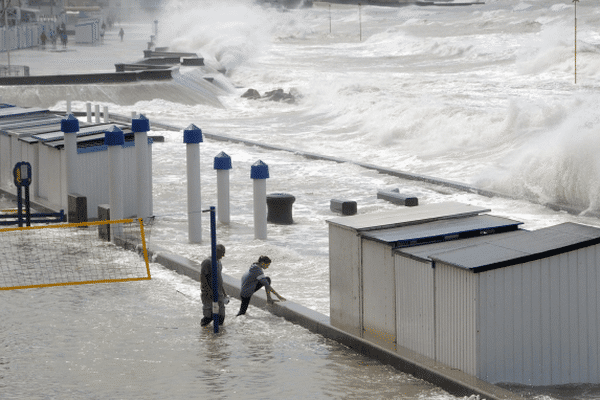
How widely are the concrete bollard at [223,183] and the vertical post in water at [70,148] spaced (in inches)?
104

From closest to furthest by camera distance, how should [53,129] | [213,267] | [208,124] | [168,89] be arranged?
1. [213,267]
2. [53,129]
3. [208,124]
4. [168,89]

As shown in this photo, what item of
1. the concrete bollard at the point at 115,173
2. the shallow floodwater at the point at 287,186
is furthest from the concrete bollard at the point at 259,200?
the concrete bollard at the point at 115,173

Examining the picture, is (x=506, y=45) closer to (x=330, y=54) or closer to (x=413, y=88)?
(x=330, y=54)

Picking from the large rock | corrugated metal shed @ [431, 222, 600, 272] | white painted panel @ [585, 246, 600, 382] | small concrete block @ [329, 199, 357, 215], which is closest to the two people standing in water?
corrugated metal shed @ [431, 222, 600, 272]

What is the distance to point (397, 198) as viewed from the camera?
1859 cm

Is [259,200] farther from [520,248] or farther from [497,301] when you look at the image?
[497,301]

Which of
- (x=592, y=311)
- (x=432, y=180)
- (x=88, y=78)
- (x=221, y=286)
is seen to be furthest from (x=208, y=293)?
(x=88, y=78)

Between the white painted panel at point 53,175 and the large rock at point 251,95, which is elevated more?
the large rock at point 251,95

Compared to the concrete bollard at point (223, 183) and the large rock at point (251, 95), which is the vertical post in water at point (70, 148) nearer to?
the concrete bollard at point (223, 183)

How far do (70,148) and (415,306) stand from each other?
978 centimetres

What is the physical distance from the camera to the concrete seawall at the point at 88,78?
133ft

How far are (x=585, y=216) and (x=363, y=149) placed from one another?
13640 millimetres

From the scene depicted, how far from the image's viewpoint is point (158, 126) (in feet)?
104

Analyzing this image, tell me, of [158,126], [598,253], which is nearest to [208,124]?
[158,126]
